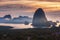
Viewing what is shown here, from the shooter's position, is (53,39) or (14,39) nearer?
(53,39)

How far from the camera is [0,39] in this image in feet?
205

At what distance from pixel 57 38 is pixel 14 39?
1148 centimetres

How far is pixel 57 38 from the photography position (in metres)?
57.4

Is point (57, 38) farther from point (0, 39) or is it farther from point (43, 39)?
point (0, 39)

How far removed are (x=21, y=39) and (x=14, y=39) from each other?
1.73m

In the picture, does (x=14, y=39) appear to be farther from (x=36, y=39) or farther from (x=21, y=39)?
(x=36, y=39)

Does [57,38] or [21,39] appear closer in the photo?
[57,38]

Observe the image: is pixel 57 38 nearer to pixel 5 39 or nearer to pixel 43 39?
pixel 43 39

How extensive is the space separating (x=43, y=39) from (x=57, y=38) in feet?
14.7

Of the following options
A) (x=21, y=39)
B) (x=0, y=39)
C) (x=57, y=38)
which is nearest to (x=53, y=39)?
(x=57, y=38)

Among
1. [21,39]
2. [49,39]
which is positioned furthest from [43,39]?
[21,39]

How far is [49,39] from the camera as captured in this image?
61.2 m

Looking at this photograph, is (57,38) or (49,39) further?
(49,39)

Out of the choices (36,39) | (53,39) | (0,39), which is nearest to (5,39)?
(0,39)
